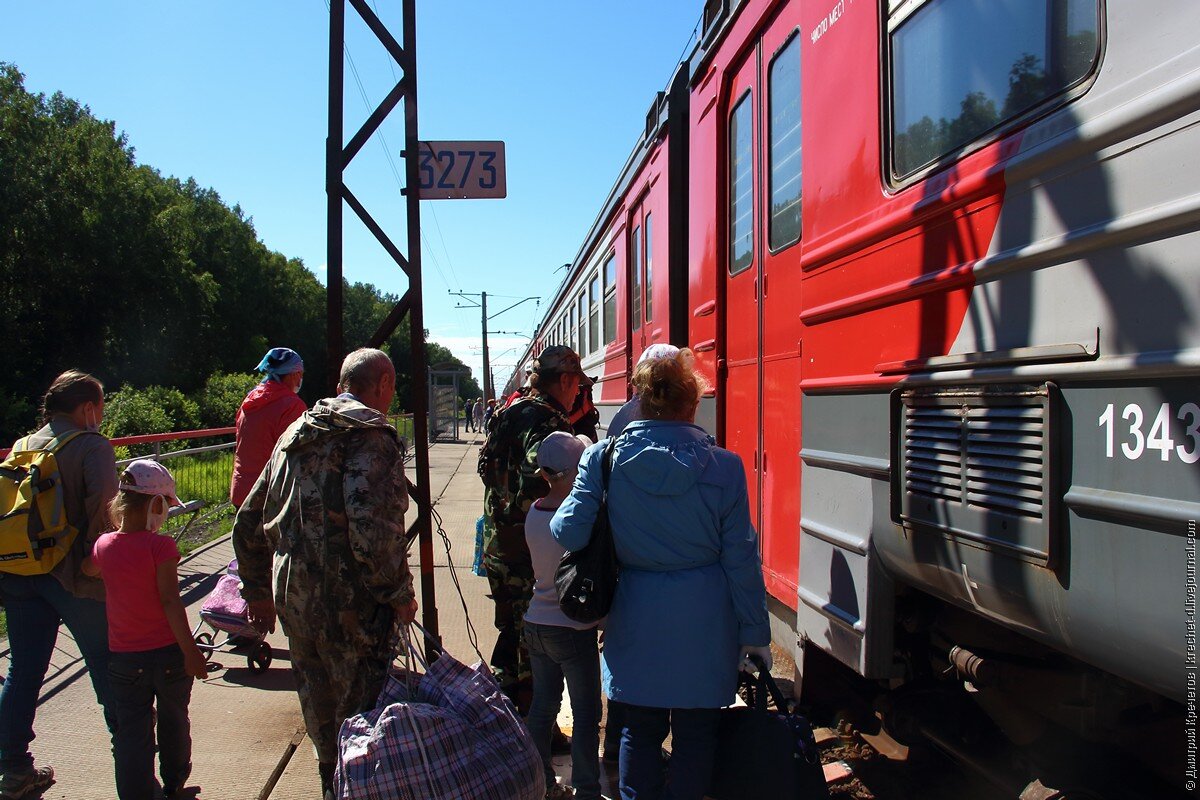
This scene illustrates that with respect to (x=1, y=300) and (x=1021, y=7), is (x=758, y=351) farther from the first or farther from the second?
(x=1, y=300)

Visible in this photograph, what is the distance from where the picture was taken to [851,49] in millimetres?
3119

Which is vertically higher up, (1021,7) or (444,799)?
(1021,7)

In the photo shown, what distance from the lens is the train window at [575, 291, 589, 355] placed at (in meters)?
11.8

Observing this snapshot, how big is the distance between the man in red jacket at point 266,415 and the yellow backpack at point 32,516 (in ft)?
3.80

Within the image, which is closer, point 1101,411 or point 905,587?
point 1101,411

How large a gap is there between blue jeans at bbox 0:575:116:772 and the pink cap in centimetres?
61

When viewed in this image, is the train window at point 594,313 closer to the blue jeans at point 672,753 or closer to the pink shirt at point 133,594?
the pink shirt at point 133,594

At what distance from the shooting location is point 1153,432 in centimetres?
168

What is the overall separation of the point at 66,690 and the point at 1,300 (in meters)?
35.4

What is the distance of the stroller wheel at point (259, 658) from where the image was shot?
17.3 feet

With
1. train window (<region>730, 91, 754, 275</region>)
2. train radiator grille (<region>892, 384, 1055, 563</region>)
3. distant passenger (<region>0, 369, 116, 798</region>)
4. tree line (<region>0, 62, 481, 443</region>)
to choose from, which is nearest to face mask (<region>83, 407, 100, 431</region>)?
distant passenger (<region>0, 369, 116, 798</region>)

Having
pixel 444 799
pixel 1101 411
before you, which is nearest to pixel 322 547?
pixel 444 799

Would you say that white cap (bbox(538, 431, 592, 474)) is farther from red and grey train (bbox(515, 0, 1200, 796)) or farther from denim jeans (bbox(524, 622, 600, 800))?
red and grey train (bbox(515, 0, 1200, 796))

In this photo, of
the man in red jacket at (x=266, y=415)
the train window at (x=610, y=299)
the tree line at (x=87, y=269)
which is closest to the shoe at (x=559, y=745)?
the man in red jacket at (x=266, y=415)
